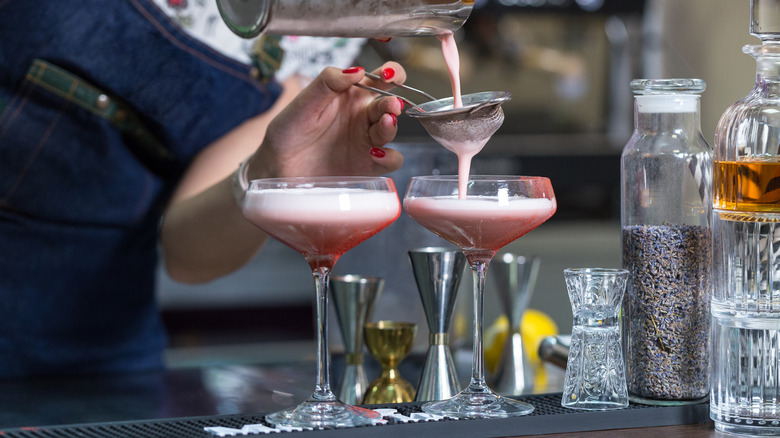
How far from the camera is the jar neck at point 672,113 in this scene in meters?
1.14

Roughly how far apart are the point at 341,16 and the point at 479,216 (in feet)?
0.90

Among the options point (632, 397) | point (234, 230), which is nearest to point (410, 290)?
point (234, 230)

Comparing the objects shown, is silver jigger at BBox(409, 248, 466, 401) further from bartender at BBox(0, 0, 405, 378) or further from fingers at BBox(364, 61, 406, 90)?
bartender at BBox(0, 0, 405, 378)

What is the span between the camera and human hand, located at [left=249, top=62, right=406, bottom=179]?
1172mm

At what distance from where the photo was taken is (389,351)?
1.27 metres

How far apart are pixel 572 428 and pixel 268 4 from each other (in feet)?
1.81

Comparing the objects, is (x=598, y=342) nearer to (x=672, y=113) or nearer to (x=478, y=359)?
(x=478, y=359)

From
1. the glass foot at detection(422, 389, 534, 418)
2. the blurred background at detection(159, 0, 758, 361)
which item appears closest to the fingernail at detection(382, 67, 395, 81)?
the glass foot at detection(422, 389, 534, 418)

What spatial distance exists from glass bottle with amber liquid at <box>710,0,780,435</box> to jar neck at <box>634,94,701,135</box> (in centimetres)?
6

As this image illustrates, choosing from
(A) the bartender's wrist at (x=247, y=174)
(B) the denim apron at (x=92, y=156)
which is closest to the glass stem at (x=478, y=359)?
(A) the bartender's wrist at (x=247, y=174)

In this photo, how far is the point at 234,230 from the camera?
1.65 m

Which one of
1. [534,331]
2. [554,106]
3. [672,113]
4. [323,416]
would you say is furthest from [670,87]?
[554,106]

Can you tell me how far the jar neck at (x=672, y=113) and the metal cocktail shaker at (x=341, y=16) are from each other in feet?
0.84

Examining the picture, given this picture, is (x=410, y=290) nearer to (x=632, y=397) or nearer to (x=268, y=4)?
(x=632, y=397)
